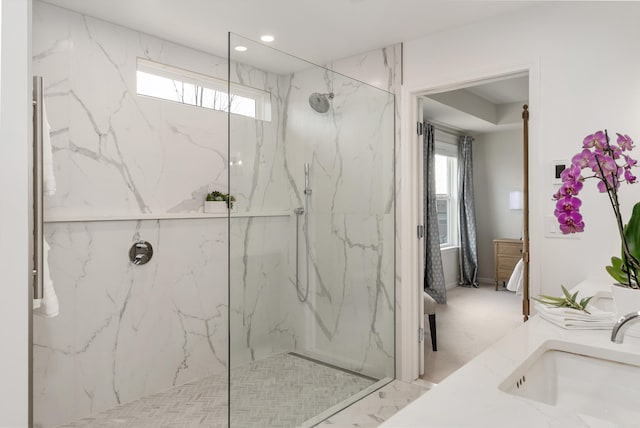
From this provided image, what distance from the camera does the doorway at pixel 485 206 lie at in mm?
4520

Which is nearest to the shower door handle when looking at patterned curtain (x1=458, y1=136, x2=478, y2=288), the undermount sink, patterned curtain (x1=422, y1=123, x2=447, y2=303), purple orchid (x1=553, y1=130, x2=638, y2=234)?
the undermount sink

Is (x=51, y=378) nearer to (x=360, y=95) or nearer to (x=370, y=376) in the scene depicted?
(x=370, y=376)

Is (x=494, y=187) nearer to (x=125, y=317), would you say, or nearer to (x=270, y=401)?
(x=270, y=401)

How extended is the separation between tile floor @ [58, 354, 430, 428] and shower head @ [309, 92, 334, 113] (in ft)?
4.97

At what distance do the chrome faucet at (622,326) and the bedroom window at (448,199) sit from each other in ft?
17.7

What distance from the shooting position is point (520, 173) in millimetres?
6391

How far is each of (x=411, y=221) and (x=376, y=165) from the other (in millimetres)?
496

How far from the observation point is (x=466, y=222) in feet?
21.6

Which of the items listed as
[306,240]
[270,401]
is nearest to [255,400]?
[270,401]

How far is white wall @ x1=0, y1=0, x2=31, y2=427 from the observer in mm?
1571

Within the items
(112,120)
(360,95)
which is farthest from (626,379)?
(112,120)

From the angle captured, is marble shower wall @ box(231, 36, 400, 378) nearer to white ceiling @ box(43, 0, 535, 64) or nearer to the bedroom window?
white ceiling @ box(43, 0, 535, 64)

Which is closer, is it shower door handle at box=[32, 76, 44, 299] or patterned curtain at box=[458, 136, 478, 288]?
shower door handle at box=[32, 76, 44, 299]

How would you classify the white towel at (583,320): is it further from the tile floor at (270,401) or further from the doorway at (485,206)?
the doorway at (485,206)
